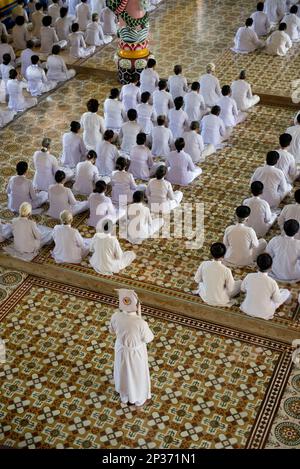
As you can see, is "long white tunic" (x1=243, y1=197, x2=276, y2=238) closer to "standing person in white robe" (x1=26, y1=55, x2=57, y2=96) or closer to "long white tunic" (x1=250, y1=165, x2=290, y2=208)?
"long white tunic" (x1=250, y1=165, x2=290, y2=208)

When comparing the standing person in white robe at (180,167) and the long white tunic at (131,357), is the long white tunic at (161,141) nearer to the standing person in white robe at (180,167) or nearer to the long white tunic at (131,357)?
the standing person in white robe at (180,167)

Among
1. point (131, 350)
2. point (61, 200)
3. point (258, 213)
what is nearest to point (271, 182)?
point (258, 213)

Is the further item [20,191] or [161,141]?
[161,141]

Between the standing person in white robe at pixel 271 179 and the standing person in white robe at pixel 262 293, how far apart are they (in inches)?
69.9

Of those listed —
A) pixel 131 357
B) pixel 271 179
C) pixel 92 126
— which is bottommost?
pixel 92 126

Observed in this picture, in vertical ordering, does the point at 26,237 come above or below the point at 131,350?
below

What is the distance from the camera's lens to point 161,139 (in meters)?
10.8

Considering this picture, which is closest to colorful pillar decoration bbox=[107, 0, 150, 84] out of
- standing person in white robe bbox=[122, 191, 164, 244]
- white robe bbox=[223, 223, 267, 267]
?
standing person in white robe bbox=[122, 191, 164, 244]

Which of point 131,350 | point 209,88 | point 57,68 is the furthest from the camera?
point 57,68

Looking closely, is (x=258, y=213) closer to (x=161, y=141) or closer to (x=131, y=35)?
(x=161, y=141)

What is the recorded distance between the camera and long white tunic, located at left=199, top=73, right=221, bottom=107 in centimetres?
1191

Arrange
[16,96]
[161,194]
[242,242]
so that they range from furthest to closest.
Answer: [16,96]
[161,194]
[242,242]

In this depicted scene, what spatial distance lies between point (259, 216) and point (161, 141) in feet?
7.51

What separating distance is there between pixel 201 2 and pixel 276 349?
10.3 meters
